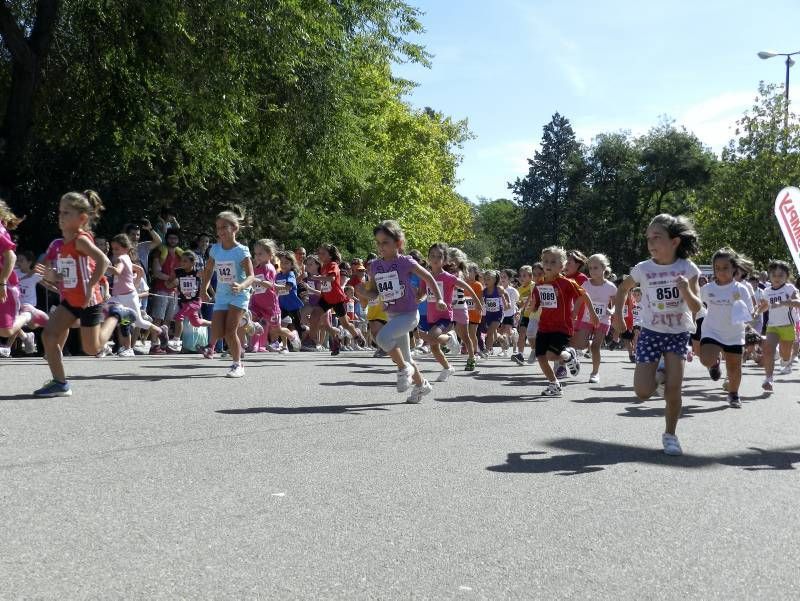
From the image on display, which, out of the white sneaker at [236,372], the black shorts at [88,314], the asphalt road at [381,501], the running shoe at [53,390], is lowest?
the asphalt road at [381,501]

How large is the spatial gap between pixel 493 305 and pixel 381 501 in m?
15.5

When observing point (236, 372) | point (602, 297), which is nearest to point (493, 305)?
point (602, 297)

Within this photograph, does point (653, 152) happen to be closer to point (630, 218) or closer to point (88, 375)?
point (630, 218)

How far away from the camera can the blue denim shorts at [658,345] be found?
7.77 m

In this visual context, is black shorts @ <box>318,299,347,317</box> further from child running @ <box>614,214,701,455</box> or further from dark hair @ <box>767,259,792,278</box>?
child running @ <box>614,214,701,455</box>

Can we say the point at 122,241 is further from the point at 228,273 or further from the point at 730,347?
the point at 730,347

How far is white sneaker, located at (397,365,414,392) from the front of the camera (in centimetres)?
1032

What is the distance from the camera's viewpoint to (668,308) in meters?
7.83

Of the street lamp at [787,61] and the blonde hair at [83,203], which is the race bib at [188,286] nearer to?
the blonde hair at [83,203]

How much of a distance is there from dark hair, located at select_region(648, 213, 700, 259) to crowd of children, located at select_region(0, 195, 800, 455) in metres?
0.01

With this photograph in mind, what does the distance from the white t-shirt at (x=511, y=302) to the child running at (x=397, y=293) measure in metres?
13.0

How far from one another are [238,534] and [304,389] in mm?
6586

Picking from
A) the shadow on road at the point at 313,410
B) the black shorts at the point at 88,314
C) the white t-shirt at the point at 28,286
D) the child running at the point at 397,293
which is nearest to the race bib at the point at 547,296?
the child running at the point at 397,293

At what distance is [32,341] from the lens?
1561cm
